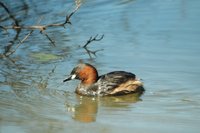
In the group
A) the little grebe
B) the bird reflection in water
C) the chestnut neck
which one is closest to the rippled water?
the bird reflection in water

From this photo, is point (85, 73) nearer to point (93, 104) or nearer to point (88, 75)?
point (88, 75)

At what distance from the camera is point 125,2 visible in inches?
671

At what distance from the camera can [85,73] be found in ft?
36.7

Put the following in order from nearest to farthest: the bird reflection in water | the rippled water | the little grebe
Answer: the rippled water < the bird reflection in water < the little grebe

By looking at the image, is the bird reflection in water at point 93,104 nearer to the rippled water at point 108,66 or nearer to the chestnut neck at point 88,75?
the rippled water at point 108,66

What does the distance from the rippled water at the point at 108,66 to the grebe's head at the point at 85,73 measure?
25cm

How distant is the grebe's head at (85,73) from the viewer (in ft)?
36.6

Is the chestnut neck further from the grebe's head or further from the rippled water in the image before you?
the rippled water

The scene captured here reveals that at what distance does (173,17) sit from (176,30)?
109 cm

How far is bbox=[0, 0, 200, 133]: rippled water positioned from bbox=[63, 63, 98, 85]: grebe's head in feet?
0.83

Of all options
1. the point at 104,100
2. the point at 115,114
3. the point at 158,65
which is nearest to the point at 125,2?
the point at 158,65

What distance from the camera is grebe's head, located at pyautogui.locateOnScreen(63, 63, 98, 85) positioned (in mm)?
11164

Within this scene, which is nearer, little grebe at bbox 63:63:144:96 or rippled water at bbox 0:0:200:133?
rippled water at bbox 0:0:200:133

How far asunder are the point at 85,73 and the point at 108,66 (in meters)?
0.90
